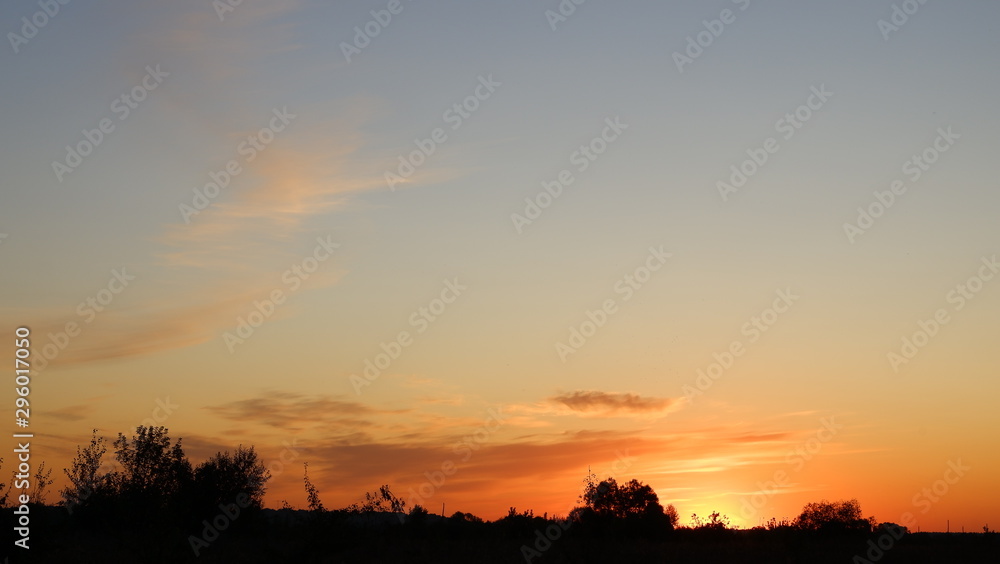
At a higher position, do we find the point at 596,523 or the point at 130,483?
the point at 130,483

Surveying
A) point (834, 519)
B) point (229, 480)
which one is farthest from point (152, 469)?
point (834, 519)

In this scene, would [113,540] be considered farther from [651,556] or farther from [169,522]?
[651,556]

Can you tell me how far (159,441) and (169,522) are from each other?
84.3 ft

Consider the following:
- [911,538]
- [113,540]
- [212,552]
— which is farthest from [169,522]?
[911,538]

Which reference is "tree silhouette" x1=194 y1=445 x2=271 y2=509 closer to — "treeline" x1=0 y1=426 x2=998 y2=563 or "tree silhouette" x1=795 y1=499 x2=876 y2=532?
"treeline" x1=0 y1=426 x2=998 y2=563

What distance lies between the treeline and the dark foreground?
10cm

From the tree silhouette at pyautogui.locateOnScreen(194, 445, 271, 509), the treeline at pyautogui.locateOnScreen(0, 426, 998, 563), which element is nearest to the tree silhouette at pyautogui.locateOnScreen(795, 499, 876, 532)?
the treeline at pyautogui.locateOnScreen(0, 426, 998, 563)

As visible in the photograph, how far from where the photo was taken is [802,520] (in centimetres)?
5922

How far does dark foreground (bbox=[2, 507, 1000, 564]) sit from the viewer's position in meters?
35.6

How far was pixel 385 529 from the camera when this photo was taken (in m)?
55.3

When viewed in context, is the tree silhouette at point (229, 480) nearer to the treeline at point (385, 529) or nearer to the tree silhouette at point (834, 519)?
the treeline at point (385, 529)

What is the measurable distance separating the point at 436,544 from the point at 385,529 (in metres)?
6.09

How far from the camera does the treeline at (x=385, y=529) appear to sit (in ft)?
139

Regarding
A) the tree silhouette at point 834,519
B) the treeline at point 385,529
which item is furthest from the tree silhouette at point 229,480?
the tree silhouette at point 834,519
